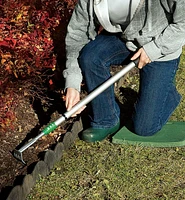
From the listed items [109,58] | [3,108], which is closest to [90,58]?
[109,58]

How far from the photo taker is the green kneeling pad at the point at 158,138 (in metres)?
3.89

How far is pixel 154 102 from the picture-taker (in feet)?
12.7

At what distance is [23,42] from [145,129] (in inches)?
41.5

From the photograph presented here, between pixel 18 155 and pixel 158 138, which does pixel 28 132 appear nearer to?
pixel 18 155

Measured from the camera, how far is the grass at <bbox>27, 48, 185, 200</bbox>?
3.44 meters

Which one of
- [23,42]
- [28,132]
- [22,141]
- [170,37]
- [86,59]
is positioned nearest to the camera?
[170,37]

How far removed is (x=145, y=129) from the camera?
3957 millimetres

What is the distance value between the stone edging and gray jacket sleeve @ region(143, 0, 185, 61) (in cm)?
83

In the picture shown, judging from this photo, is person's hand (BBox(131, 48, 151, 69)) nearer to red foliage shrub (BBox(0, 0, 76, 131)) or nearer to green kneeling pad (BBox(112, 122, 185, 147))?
green kneeling pad (BBox(112, 122, 185, 147))

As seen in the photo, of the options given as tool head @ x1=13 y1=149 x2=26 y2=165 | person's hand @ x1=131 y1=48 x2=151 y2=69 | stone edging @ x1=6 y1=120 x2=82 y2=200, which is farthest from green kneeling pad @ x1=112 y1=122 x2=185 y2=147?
tool head @ x1=13 y1=149 x2=26 y2=165

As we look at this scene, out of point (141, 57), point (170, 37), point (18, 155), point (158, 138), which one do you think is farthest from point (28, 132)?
point (170, 37)

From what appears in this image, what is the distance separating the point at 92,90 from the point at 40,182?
76 cm

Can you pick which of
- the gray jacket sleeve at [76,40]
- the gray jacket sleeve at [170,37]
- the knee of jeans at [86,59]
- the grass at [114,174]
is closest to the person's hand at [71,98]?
the gray jacket sleeve at [76,40]

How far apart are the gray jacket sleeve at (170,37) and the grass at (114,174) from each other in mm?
682
